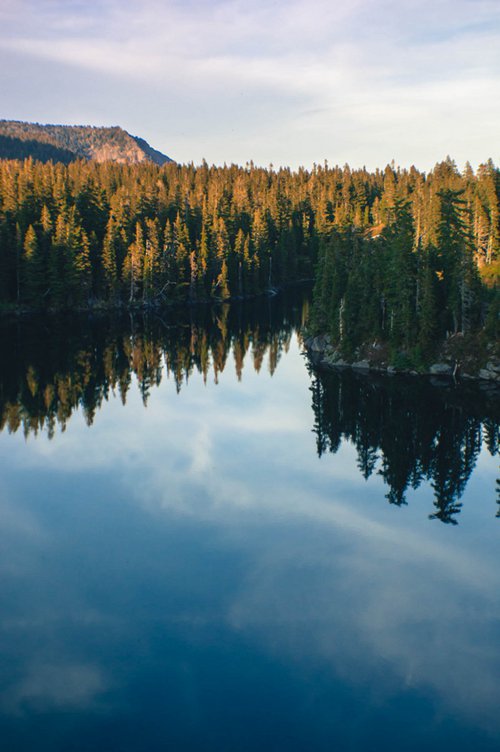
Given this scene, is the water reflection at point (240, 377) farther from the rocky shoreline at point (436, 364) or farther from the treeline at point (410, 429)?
the rocky shoreline at point (436, 364)

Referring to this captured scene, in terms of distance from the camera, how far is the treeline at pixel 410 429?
143 ft

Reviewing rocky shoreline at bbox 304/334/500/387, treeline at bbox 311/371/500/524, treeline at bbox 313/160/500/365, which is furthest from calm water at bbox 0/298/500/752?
treeline at bbox 313/160/500/365

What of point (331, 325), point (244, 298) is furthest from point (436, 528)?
point (244, 298)

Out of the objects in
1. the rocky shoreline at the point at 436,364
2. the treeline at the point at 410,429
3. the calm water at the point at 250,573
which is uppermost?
the rocky shoreline at the point at 436,364

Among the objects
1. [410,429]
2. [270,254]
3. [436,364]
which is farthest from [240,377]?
[270,254]

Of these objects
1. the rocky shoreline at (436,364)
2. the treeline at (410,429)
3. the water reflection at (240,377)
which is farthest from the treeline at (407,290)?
the treeline at (410,429)

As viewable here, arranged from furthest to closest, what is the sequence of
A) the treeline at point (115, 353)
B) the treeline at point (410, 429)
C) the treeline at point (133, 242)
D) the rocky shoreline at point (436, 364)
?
the treeline at point (133, 242) → the rocky shoreline at point (436, 364) → the treeline at point (115, 353) → the treeline at point (410, 429)

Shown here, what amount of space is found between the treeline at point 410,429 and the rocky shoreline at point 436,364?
10.1ft

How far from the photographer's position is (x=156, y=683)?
77.1 feet

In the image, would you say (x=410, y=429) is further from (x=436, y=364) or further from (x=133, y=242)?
(x=133, y=242)

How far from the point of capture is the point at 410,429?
175 ft

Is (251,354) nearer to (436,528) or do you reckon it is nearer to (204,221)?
(436,528)

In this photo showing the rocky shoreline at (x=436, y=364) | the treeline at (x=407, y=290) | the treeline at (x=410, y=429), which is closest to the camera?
the treeline at (x=410, y=429)

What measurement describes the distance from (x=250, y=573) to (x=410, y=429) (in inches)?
1041
